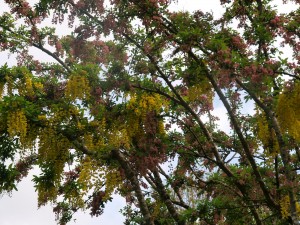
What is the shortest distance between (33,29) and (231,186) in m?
7.20

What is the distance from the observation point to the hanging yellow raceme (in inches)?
352

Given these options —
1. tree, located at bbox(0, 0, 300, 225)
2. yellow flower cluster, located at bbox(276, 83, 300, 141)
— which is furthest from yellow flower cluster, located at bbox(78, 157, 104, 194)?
yellow flower cluster, located at bbox(276, 83, 300, 141)

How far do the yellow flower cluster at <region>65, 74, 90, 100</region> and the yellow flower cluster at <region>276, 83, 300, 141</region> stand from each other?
4.28m

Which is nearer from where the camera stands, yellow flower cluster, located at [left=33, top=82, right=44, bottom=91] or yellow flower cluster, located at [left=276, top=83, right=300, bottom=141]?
yellow flower cluster, located at [left=276, top=83, right=300, bottom=141]

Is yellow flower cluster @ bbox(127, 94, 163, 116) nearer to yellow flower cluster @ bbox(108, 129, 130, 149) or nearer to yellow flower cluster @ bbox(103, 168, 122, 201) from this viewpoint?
yellow flower cluster @ bbox(108, 129, 130, 149)

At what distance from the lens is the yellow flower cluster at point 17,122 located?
24.9 feet

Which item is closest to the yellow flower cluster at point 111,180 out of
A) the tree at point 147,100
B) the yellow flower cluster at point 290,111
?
the tree at point 147,100

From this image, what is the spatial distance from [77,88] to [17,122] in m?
1.81

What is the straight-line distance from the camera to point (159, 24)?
8258 millimetres

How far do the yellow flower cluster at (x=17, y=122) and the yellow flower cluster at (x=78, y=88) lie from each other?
1527mm

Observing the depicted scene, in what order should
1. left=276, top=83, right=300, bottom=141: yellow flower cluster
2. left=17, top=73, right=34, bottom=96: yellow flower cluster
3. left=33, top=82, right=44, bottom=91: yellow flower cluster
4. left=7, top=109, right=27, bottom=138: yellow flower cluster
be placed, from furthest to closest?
left=33, top=82, right=44, bottom=91: yellow flower cluster, left=17, top=73, right=34, bottom=96: yellow flower cluster, left=276, top=83, right=300, bottom=141: yellow flower cluster, left=7, top=109, right=27, bottom=138: yellow flower cluster

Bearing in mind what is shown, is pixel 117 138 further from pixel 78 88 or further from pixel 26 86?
pixel 26 86

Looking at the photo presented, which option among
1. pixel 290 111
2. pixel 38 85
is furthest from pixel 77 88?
pixel 290 111

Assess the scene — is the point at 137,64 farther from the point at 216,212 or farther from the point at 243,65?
the point at 216,212
